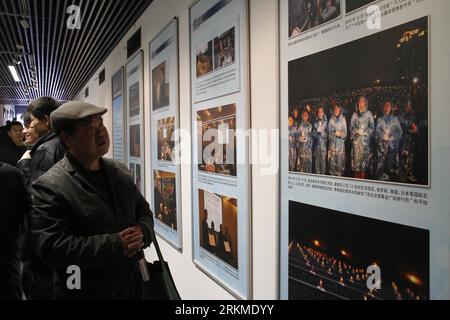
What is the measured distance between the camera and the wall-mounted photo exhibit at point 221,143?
1927 mm

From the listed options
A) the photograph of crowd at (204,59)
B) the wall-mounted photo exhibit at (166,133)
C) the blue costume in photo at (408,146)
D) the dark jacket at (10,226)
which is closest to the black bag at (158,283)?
the dark jacket at (10,226)

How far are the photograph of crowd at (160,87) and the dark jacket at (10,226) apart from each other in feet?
6.44

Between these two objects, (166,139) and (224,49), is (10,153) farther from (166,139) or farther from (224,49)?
(224,49)

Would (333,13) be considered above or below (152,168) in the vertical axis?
above

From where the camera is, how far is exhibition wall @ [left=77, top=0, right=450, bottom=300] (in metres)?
1.01

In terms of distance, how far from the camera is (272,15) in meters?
1.67

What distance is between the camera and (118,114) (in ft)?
17.9

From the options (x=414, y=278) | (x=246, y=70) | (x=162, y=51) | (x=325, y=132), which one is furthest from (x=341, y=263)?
(x=162, y=51)

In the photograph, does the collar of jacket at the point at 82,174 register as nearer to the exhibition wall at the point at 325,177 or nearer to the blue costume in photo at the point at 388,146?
the exhibition wall at the point at 325,177

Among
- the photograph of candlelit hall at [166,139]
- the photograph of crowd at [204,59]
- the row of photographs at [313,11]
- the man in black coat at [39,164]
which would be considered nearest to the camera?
the row of photographs at [313,11]

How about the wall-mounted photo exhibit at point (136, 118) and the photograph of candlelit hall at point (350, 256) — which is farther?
the wall-mounted photo exhibit at point (136, 118)

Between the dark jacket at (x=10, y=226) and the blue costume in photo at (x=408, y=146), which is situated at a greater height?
the blue costume in photo at (x=408, y=146)
